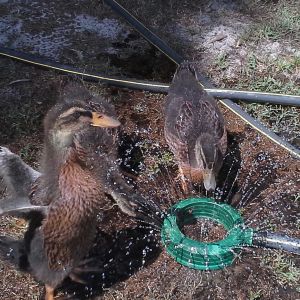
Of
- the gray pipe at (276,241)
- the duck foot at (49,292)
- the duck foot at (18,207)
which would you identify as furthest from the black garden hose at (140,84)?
the duck foot at (49,292)

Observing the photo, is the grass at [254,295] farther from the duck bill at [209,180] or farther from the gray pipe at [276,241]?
the duck bill at [209,180]

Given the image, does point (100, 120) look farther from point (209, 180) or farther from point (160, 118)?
point (160, 118)

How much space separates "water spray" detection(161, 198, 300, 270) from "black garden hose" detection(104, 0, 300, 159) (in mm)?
1000

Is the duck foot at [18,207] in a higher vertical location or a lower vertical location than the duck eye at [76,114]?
lower

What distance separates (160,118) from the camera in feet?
17.5

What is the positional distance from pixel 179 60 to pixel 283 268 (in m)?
2.64

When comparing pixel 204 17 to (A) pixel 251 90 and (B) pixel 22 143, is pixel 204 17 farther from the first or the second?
(B) pixel 22 143

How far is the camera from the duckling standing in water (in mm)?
3395

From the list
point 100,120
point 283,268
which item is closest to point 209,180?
point 283,268

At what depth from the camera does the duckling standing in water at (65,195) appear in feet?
11.1

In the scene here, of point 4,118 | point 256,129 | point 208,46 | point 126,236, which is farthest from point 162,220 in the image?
point 208,46

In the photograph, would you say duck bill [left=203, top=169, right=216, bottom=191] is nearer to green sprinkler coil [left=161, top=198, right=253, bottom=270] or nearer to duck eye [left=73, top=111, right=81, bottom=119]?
green sprinkler coil [left=161, top=198, right=253, bottom=270]

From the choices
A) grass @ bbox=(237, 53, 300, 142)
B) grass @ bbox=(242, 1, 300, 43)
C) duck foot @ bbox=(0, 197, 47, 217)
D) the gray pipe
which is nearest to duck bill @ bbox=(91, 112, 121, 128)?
duck foot @ bbox=(0, 197, 47, 217)

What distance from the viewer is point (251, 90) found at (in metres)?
5.56
